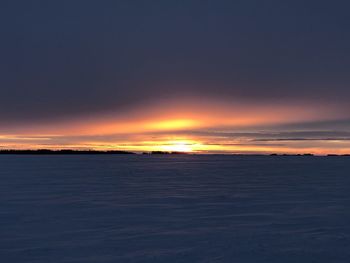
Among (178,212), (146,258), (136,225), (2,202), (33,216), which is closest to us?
(146,258)

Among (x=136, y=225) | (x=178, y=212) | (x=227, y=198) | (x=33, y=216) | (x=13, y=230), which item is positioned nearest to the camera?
(x=13, y=230)

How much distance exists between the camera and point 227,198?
22.3 meters

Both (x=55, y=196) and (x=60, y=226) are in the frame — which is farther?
(x=55, y=196)

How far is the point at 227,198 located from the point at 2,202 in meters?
10.8

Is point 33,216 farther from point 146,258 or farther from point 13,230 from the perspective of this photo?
point 146,258

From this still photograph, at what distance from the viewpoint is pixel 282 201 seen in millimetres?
21141

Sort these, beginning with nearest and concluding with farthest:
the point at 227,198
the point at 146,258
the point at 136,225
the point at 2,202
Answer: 1. the point at 146,258
2. the point at 136,225
3. the point at 2,202
4. the point at 227,198

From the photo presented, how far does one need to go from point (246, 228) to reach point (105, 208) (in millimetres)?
Result: 6924

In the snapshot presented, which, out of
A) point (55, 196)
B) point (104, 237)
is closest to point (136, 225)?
point (104, 237)

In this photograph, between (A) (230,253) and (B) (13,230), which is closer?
(A) (230,253)

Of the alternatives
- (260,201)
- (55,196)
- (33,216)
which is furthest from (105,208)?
(260,201)

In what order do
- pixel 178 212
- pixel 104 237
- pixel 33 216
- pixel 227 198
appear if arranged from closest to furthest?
pixel 104 237 < pixel 33 216 < pixel 178 212 < pixel 227 198

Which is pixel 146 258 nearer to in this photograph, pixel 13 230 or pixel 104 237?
pixel 104 237

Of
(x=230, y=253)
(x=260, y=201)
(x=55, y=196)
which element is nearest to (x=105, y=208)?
(x=55, y=196)
